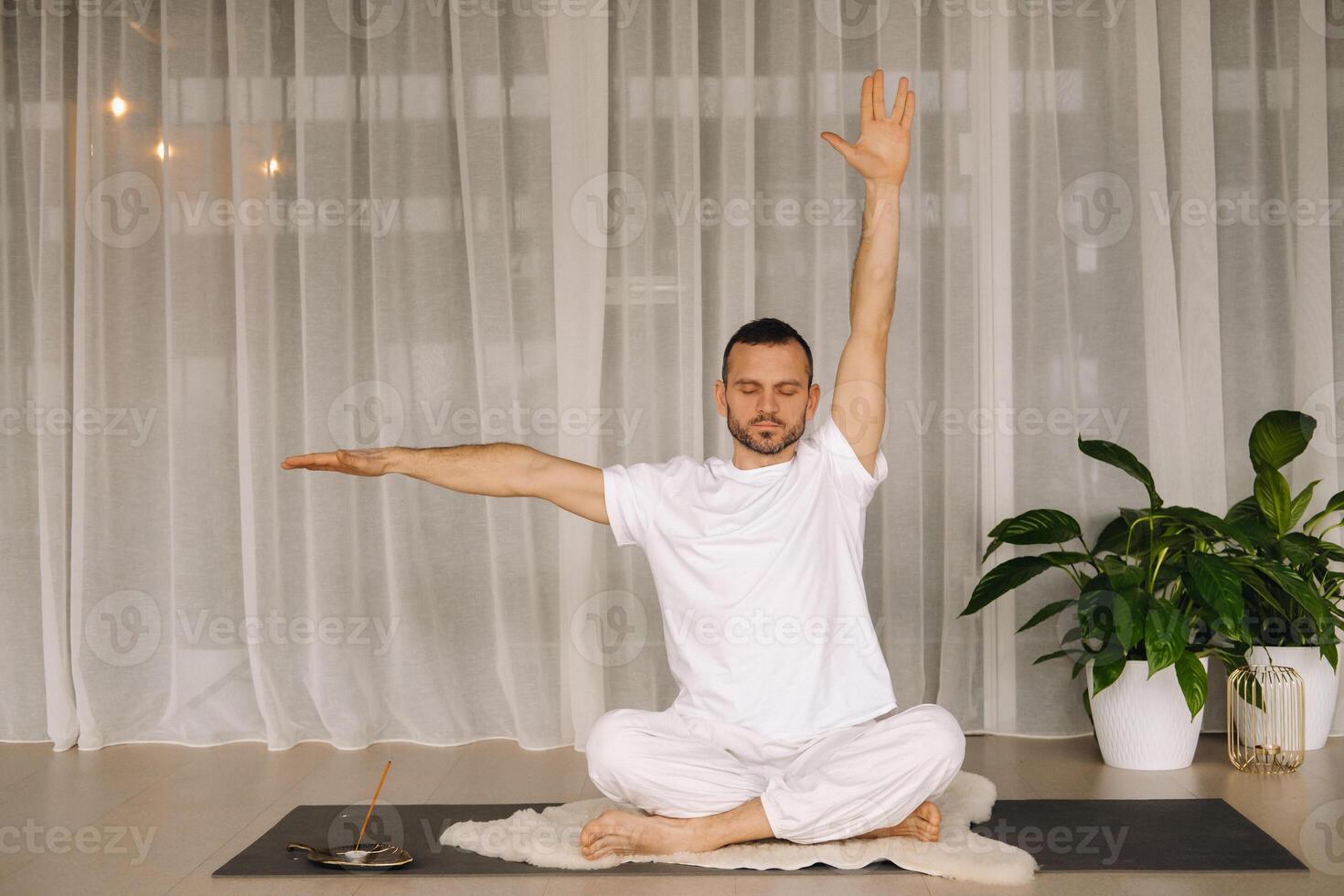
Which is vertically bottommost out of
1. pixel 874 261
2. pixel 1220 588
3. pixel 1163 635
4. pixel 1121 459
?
pixel 1163 635

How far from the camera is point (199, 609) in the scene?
146 inches

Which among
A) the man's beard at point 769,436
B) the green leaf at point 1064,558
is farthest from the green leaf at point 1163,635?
the man's beard at point 769,436

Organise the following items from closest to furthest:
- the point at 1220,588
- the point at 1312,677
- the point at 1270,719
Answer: the point at 1220,588 → the point at 1270,719 → the point at 1312,677

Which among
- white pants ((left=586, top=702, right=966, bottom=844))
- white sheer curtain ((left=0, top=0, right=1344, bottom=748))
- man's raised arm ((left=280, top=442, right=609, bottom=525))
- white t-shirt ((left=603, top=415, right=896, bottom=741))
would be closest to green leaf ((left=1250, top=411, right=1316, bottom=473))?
white sheer curtain ((left=0, top=0, right=1344, bottom=748))

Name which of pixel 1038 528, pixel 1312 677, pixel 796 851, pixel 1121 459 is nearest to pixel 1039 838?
pixel 796 851

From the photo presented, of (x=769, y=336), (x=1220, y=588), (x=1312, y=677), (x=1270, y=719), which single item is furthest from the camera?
(x=1312, y=677)

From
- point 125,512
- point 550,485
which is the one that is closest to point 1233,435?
point 550,485

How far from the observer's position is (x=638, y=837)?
2463 mm

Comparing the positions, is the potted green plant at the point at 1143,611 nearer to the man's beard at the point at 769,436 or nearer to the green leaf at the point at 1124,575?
the green leaf at the point at 1124,575

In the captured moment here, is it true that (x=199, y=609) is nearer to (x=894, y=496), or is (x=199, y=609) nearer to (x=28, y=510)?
(x=28, y=510)

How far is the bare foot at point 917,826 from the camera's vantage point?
2506 millimetres

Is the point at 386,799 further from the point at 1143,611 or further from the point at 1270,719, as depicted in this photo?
the point at 1270,719

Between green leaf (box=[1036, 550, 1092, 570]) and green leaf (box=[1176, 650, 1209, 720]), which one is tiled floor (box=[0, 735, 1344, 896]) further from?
green leaf (box=[1036, 550, 1092, 570])

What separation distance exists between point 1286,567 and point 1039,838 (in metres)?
1.17
